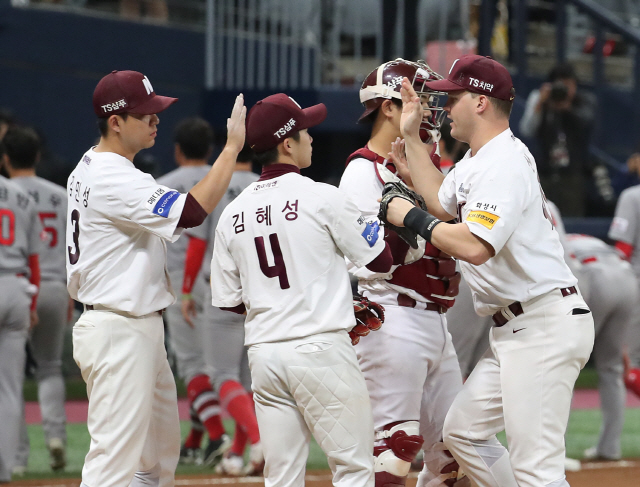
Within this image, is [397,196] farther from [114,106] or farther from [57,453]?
[57,453]

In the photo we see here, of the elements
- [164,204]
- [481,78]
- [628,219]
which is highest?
[481,78]

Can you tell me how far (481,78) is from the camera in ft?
13.6

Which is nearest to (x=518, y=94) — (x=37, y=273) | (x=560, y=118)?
(x=560, y=118)

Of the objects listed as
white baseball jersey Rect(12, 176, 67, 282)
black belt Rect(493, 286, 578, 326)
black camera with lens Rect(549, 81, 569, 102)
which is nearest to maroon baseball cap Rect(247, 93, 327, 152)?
black belt Rect(493, 286, 578, 326)

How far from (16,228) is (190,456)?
2077 mm

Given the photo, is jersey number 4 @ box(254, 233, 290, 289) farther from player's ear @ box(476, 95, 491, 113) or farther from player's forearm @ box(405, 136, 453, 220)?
player's ear @ box(476, 95, 491, 113)

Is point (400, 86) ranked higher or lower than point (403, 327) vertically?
higher

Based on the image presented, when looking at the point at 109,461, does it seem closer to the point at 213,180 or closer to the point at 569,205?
the point at 213,180

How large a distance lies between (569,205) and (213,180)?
7589 mm

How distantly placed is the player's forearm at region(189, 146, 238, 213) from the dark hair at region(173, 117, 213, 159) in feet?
9.10

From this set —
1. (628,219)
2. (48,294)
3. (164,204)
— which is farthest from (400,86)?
(628,219)

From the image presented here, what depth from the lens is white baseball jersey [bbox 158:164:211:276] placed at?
694 cm

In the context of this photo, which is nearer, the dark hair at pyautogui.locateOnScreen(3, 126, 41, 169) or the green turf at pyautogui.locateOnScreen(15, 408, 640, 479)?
the dark hair at pyautogui.locateOnScreen(3, 126, 41, 169)

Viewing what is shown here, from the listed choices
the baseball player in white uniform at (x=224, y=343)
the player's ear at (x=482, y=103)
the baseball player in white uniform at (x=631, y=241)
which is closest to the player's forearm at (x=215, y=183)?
the player's ear at (x=482, y=103)
